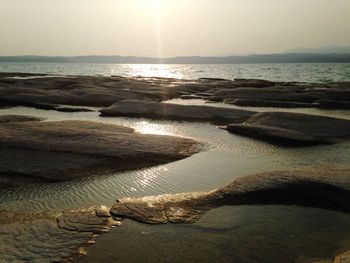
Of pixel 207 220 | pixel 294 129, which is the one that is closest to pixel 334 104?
pixel 294 129

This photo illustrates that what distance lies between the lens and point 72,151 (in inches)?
494

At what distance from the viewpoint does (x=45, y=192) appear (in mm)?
9438

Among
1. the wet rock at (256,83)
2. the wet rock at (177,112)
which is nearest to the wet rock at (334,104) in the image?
the wet rock at (177,112)

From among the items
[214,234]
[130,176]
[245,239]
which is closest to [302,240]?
[245,239]

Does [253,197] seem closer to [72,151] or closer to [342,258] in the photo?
[342,258]

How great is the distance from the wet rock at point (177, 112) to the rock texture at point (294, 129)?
296 centimetres

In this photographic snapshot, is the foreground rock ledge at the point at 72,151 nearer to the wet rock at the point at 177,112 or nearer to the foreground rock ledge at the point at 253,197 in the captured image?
the foreground rock ledge at the point at 253,197

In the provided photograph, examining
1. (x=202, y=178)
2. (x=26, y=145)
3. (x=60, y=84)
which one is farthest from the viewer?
(x=60, y=84)

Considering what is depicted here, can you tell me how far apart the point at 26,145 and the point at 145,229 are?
7066mm

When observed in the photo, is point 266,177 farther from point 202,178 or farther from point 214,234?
point 214,234

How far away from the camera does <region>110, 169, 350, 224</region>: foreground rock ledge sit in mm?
8086

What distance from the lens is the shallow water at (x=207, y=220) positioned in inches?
258

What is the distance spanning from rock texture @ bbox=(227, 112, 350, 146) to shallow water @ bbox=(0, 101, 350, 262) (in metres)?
2.62

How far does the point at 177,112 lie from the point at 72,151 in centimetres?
1151
